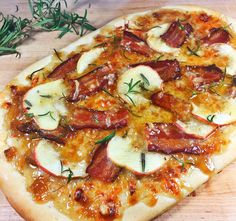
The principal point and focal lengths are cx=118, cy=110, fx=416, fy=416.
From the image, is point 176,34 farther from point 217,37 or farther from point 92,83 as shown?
point 92,83

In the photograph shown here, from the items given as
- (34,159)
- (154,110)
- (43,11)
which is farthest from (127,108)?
(43,11)

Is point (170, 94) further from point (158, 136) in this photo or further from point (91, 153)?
point (91, 153)

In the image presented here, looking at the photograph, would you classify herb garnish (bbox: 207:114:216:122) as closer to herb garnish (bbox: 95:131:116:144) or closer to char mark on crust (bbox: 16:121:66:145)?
herb garnish (bbox: 95:131:116:144)

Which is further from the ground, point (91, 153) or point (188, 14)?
point (188, 14)

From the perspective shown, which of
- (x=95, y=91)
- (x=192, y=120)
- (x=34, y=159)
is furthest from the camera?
(x=95, y=91)

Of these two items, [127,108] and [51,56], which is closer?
[127,108]

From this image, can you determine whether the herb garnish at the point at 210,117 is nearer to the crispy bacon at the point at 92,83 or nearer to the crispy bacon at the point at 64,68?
the crispy bacon at the point at 92,83
